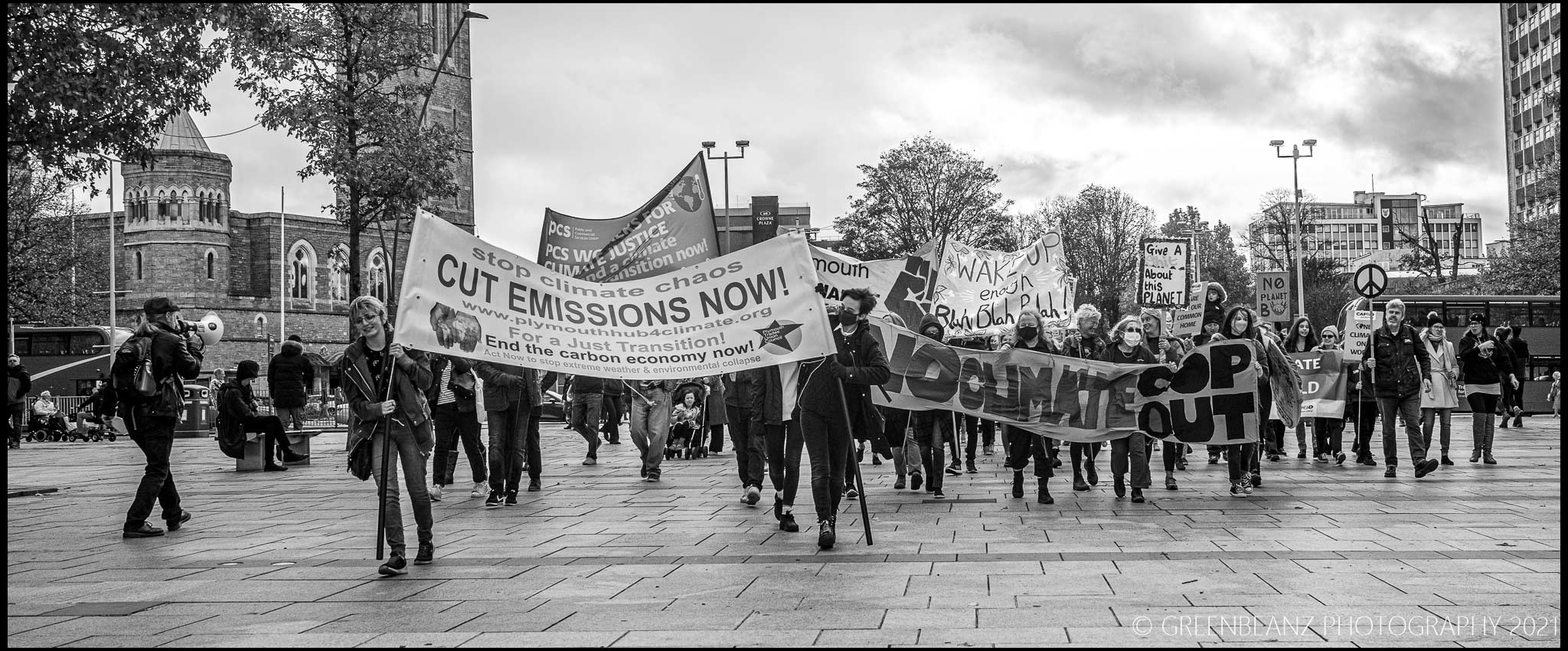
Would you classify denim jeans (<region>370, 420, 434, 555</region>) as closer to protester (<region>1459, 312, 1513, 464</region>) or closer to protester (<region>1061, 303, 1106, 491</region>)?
protester (<region>1061, 303, 1106, 491</region>)

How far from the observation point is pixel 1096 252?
234ft

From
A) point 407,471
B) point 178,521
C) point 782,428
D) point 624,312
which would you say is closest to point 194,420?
point 178,521

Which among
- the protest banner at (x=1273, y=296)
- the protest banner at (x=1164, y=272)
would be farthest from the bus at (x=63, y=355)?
the protest banner at (x=1273, y=296)

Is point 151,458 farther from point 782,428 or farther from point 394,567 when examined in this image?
point 782,428

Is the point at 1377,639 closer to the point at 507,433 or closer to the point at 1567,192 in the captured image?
the point at 1567,192

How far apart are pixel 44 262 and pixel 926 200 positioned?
125ft

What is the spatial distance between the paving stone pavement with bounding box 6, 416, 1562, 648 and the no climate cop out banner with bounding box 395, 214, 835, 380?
1304mm

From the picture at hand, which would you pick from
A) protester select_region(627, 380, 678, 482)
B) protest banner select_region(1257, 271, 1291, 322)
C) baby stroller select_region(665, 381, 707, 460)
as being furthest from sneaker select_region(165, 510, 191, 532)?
protest banner select_region(1257, 271, 1291, 322)

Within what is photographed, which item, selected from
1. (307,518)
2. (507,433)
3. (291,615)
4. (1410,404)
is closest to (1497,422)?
(1410,404)

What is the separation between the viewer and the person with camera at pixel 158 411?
1009 cm

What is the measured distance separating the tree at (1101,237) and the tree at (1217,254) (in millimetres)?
2776

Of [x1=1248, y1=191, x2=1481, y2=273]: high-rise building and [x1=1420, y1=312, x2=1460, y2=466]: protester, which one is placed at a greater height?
[x1=1248, y1=191, x2=1481, y2=273]: high-rise building

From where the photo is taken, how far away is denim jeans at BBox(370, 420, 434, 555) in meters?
7.96

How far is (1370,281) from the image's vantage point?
17531 millimetres
